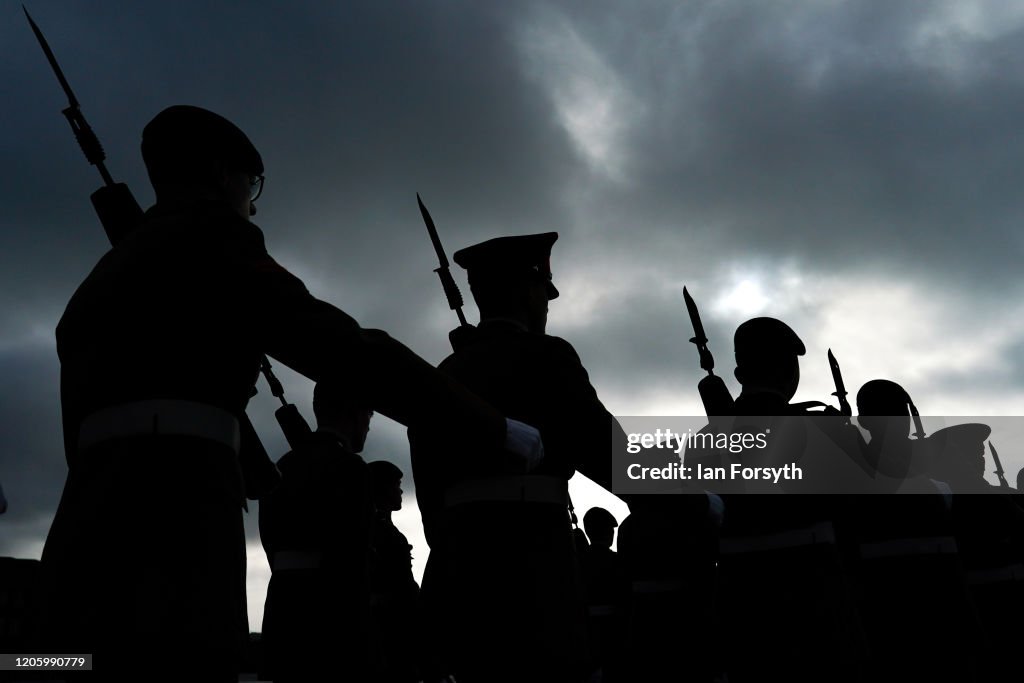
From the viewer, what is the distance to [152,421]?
7.95ft

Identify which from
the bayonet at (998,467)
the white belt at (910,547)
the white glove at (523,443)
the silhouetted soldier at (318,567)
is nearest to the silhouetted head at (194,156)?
the white glove at (523,443)

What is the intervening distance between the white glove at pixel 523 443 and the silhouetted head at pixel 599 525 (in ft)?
37.7

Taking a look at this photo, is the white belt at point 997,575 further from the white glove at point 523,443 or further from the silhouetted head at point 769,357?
the white glove at point 523,443

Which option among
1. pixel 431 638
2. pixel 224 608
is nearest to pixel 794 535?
pixel 431 638

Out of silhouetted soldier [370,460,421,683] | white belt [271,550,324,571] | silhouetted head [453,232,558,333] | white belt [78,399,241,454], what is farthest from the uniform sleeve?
silhouetted soldier [370,460,421,683]

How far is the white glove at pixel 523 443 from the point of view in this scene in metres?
2.58

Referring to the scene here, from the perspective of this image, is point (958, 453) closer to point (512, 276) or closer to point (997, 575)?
point (997, 575)

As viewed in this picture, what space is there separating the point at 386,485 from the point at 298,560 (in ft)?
14.5

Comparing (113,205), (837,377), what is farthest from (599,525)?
(113,205)

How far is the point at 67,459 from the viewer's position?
2721 millimetres

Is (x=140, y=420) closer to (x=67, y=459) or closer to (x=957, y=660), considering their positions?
(x=67, y=459)

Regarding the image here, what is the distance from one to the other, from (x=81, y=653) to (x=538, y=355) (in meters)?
2.45

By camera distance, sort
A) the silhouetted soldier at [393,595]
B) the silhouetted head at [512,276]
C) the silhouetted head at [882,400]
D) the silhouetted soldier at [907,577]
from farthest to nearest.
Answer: the silhouetted soldier at [393,595]
the silhouetted head at [882,400]
the silhouetted soldier at [907,577]
the silhouetted head at [512,276]

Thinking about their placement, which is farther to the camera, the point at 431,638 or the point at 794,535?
the point at 794,535
